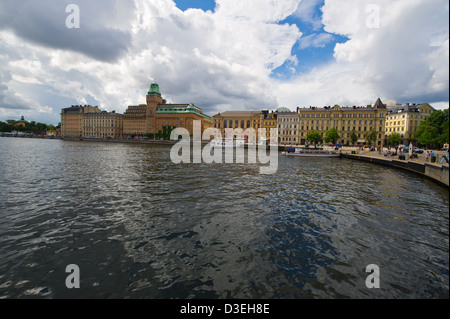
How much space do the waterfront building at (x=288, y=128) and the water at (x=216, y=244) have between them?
105 m

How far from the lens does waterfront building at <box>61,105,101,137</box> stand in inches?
7165

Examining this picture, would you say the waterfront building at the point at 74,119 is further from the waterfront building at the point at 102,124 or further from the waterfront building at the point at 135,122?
the waterfront building at the point at 135,122

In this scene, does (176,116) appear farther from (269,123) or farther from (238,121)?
Answer: (269,123)

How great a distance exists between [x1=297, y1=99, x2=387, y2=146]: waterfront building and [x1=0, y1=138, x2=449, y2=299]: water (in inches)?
4054

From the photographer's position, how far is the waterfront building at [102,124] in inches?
6880

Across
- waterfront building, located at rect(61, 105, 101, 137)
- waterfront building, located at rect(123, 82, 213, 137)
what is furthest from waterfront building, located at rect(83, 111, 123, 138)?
waterfront building, located at rect(123, 82, 213, 137)

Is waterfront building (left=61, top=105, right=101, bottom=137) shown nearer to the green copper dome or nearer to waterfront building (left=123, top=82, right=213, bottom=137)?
waterfront building (left=123, top=82, right=213, bottom=137)

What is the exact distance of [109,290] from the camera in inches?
253

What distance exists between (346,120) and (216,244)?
11909cm

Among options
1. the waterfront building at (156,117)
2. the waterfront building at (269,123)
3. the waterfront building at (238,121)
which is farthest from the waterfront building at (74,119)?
the waterfront building at (269,123)
